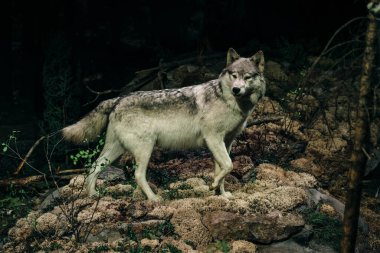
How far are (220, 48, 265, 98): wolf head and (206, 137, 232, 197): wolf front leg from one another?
883 mm

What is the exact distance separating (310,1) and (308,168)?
211 inches

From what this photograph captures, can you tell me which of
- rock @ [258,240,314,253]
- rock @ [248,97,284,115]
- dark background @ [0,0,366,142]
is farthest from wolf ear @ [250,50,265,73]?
dark background @ [0,0,366,142]

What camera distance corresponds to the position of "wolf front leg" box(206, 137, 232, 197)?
8.18m

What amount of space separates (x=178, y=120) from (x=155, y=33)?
5.92 meters

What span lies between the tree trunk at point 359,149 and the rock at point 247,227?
1.08 metres

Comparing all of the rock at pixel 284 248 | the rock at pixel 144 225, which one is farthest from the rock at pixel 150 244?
the rock at pixel 284 248

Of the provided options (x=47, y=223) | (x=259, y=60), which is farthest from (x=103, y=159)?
(x=259, y=60)

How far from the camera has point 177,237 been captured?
765cm

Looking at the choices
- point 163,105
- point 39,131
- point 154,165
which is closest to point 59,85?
point 39,131

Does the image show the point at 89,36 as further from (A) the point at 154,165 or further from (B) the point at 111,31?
(A) the point at 154,165

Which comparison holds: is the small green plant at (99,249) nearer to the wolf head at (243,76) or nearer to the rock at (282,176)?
the wolf head at (243,76)

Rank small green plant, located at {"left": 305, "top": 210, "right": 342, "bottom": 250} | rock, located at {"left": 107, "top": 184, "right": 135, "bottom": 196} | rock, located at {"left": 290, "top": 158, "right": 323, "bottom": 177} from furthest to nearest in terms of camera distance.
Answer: rock, located at {"left": 290, "top": 158, "right": 323, "bottom": 177}
rock, located at {"left": 107, "top": 184, "right": 135, "bottom": 196}
small green plant, located at {"left": 305, "top": 210, "right": 342, "bottom": 250}

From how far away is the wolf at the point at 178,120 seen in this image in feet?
27.2

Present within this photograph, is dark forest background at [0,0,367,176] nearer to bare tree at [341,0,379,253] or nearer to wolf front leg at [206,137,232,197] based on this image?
wolf front leg at [206,137,232,197]
